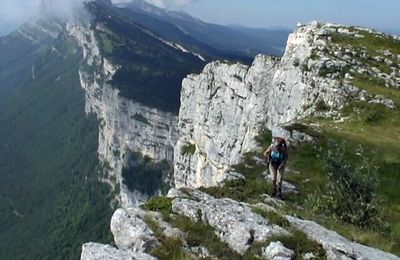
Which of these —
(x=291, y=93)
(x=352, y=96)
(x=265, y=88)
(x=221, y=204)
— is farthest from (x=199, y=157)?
(x=221, y=204)

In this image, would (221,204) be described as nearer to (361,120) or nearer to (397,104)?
(361,120)

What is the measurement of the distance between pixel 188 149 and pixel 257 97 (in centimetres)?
3933

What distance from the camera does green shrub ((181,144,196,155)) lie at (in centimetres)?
10695

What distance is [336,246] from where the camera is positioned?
1617cm

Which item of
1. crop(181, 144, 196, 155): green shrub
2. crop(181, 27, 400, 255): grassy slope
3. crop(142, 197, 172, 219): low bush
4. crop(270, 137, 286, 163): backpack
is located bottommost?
crop(181, 144, 196, 155): green shrub

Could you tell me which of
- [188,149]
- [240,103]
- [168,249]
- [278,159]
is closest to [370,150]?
[278,159]

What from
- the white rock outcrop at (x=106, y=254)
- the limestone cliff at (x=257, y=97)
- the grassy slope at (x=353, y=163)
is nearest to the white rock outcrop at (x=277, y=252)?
the white rock outcrop at (x=106, y=254)

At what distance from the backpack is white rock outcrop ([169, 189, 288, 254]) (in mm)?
5097

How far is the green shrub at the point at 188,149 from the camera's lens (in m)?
107

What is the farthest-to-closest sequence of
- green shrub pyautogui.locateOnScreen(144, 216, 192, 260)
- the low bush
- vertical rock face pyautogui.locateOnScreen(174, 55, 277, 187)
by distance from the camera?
vertical rock face pyautogui.locateOnScreen(174, 55, 277, 187) → the low bush → green shrub pyautogui.locateOnScreen(144, 216, 192, 260)

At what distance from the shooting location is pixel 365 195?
78.7 ft

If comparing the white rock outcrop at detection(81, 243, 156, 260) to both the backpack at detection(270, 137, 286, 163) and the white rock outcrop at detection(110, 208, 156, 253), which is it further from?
the backpack at detection(270, 137, 286, 163)

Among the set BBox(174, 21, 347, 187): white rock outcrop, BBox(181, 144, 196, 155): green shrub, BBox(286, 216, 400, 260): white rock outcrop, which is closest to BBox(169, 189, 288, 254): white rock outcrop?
BBox(286, 216, 400, 260): white rock outcrop

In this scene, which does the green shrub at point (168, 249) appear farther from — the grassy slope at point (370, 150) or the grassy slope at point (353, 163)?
the grassy slope at point (370, 150)
